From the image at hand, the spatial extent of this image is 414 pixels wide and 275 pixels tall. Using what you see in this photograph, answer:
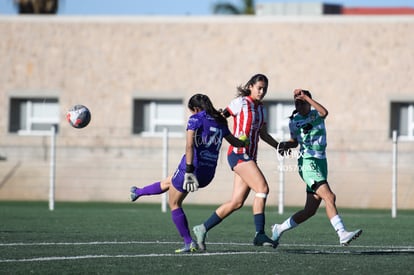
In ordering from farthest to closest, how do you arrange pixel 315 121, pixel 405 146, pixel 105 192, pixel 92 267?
pixel 405 146 < pixel 105 192 < pixel 315 121 < pixel 92 267

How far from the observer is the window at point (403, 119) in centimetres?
3453

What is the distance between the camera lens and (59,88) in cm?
3659

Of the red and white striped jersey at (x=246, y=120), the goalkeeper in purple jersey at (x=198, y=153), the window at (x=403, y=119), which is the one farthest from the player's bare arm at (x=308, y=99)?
the window at (x=403, y=119)

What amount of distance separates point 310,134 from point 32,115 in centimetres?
2529

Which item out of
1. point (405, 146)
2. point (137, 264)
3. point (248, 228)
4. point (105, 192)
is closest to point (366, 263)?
point (137, 264)

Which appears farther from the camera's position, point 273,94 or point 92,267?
point 273,94

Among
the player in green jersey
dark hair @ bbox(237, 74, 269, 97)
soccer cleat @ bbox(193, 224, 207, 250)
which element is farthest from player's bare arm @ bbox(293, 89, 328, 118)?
soccer cleat @ bbox(193, 224, 207, 250)

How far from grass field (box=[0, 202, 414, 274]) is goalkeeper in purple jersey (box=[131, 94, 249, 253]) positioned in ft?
1.64

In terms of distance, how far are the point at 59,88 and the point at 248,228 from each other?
2028cm

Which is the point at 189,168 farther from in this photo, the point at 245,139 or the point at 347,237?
the point at 347,237

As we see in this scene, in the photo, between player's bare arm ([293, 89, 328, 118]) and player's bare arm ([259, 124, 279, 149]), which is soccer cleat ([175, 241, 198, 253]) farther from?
player's bare arm ([293, 89, 328, 118])

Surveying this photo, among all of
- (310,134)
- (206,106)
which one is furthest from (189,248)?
(310,134)

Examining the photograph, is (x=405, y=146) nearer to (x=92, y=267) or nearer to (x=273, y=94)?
(x=273, y=94)

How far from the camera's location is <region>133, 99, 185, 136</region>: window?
36.0 meters
